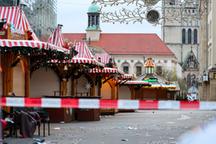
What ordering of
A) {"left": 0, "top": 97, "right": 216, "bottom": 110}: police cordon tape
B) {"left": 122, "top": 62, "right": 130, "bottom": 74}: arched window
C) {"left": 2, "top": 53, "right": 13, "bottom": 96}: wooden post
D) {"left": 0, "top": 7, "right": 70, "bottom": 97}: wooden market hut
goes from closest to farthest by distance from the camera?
{"left": 0, "top": 97, "right": 216, "bottom": 110}: police cordon tape < {"left": 0, "top": 7, "right": 70, "bottom": 97}: wooden market hut < {"left": 2, "top": 53, "right": 13, "bottom": 96}: wooden post < {"left": 122, "top": 62, "right": 130, "bottom": 74}: arched window

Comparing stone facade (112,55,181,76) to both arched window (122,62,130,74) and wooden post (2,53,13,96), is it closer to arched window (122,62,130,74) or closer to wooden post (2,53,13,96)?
arched window (122,62,130,74)

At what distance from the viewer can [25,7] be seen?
33.7m

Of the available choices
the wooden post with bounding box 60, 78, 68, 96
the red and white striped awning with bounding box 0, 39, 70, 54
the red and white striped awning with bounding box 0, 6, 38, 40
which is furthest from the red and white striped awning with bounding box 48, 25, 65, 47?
the red and white striped awning with bounding box 0, 39, 70, 54

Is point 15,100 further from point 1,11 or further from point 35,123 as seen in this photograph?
point 1,11

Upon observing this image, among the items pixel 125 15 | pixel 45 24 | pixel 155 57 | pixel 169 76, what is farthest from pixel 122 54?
pixel 125 15

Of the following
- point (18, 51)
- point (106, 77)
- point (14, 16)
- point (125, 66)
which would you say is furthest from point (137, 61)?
point (18, 51)

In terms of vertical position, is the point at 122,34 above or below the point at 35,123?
above

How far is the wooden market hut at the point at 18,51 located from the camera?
65.6ft

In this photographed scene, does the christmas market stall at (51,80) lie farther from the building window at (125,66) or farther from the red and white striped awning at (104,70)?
the building window at (125,66)

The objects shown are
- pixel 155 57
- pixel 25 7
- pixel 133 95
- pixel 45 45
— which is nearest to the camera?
pixel 45 45

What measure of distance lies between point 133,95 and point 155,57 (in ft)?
217

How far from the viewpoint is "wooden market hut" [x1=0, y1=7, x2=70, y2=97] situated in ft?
65.6

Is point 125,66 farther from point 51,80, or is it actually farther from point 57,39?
point 57,39

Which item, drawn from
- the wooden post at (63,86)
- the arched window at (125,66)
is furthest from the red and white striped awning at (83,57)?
the arched window at (125,66)
